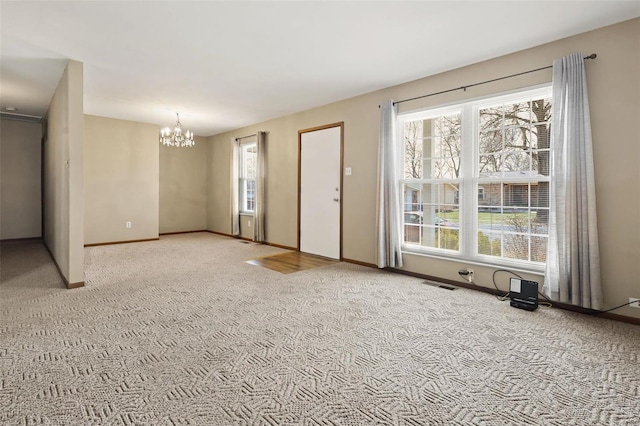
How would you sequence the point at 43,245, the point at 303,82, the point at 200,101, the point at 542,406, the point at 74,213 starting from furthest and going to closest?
the point at 43,245 < the point at 200,101 < the point at 303,82 < the point at 74,213 < the point at 542,406

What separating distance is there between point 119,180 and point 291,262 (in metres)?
4.27

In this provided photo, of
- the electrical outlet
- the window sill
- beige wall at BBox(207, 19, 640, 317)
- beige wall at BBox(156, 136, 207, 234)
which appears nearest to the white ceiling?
beige wall at BBox(207, 19, 640, 317)

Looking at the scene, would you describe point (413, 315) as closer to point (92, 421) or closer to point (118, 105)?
point (92, 421)

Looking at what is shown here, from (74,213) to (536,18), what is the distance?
5.07 m

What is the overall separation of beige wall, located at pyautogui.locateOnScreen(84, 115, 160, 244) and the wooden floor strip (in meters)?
3.41

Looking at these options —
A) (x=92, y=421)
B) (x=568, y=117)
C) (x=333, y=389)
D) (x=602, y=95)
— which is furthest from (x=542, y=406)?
(x=602, y=95)

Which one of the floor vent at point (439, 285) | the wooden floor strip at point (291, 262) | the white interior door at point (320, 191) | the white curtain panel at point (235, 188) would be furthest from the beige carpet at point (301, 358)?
the white curtain panel at point (235, 188)

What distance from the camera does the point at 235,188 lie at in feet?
24.8

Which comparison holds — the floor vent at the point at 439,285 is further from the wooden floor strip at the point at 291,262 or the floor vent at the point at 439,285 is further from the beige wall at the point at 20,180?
the beige wall at the point at 20,180

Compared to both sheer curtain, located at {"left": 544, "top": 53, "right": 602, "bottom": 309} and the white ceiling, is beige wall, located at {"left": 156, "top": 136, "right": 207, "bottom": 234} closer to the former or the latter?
the white ceiling

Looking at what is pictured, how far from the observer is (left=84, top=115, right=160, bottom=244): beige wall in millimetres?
6367

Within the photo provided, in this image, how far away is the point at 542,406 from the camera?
1646mm

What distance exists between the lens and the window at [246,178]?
24.8 feet

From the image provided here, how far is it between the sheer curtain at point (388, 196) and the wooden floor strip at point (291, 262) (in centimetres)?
105
